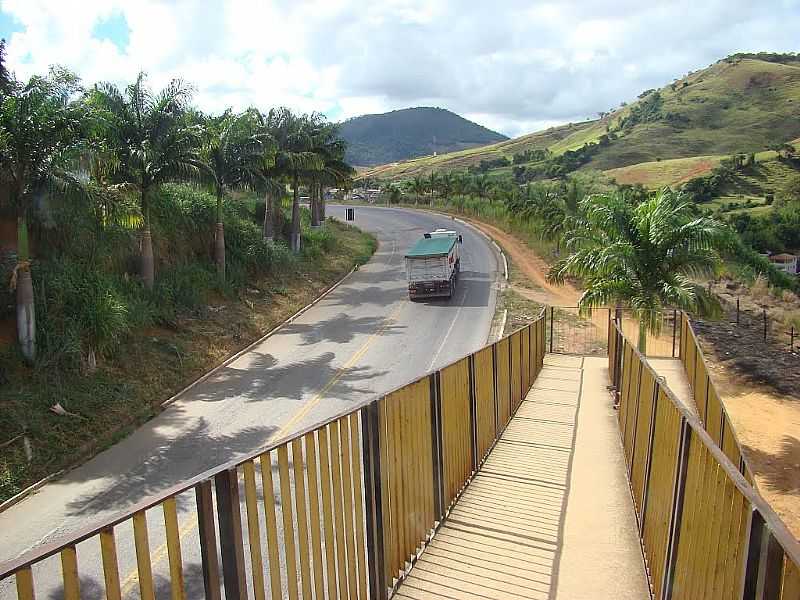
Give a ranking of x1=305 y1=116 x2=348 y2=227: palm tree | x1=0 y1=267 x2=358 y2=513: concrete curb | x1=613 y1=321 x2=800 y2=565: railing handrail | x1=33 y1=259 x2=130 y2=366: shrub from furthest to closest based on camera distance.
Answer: x1=305 y1=116 x2=348 y2=227: palm tree → x1=33 y1=259 x2=130 y2=366: shrub → x1=0 y1=267 x2=358 y2=513: concrete curb → x1=613 y1=321 x2=800 y2=565: railing handrail

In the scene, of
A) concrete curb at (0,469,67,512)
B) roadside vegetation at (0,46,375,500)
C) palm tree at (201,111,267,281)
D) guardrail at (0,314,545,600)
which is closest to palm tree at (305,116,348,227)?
roadside vegetation at (0,46,375,500)

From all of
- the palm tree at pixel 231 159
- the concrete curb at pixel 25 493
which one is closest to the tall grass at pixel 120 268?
the palm tree at pixel 231 159

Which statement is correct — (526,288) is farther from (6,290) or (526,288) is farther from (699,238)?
(6,290)

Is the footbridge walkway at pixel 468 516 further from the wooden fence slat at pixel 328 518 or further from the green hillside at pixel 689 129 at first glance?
the green hillside at pixel 689 129

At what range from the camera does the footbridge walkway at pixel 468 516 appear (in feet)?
9.93

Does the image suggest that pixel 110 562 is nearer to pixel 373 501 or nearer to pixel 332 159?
pixel 373 501

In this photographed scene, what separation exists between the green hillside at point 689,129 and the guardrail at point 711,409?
11081 cm

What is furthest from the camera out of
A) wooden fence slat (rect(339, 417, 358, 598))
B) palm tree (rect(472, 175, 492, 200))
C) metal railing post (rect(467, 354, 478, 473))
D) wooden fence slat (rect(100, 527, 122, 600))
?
palm tree (rect(472, 175, 492, 200))

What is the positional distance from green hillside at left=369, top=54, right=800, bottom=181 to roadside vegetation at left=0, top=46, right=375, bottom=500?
106 m

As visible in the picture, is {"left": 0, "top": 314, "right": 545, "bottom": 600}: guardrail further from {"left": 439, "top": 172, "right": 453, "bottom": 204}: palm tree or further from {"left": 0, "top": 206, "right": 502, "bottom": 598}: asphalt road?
{"left": 439, "top": 172, "right": 453, "bottom": 204}: palm tree

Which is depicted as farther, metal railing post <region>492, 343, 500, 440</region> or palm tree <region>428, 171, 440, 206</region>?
palm tree <region>428, 171, 440, 206</region>

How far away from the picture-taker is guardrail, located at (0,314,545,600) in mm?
2869

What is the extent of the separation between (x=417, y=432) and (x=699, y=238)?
1372 centimetres

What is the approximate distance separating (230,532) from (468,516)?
14.1 feet
